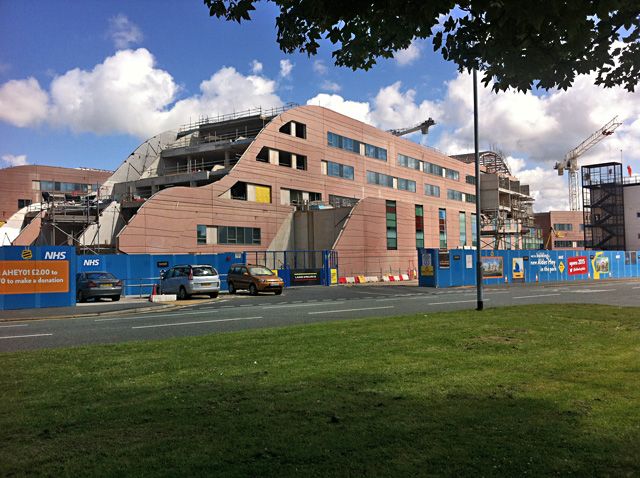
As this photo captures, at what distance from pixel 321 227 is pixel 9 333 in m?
39.1

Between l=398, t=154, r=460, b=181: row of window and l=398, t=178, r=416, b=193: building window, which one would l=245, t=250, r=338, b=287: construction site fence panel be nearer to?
l=398, t=178, r=416, b=193: building window

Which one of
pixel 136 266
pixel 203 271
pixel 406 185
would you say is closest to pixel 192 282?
pixel 203 271

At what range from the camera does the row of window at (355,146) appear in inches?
2244

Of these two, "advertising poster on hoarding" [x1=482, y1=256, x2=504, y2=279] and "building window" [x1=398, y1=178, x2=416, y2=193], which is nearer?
"advertising poster on hoarding" [x1=482, y1=256, x2=504, y2=279]

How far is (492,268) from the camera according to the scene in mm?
37000

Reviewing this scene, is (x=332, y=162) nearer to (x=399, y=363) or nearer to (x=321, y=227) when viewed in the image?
(x=321, y=227)

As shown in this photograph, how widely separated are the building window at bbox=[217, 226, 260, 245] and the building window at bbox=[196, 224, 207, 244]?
140 cm

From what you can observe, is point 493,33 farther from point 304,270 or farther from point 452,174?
point 452,174

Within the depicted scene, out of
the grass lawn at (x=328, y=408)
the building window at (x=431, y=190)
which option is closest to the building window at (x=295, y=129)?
the building window at (x=431, y=190)

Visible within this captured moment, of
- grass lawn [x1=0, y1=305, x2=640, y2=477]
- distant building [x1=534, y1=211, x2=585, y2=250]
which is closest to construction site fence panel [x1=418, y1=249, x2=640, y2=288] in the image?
grass lawn [x1=0, y1=305, x2=640, y2=477]

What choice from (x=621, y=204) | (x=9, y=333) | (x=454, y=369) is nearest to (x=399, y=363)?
(x=454, y=369)

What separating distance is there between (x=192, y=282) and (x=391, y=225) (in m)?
33.2

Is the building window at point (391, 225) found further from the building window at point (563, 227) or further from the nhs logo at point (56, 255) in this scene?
the building window at point (563, 227)

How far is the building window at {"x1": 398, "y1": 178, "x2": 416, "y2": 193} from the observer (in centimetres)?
6862
